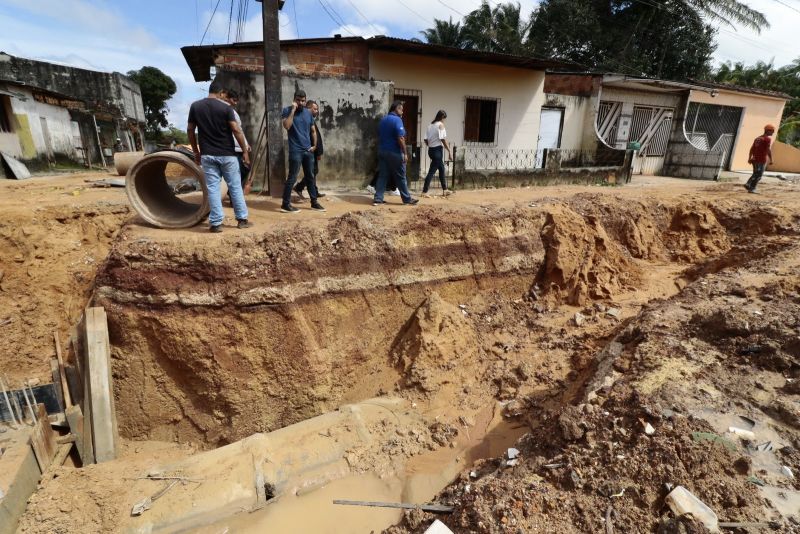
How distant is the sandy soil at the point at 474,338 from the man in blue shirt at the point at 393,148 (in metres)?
0.48

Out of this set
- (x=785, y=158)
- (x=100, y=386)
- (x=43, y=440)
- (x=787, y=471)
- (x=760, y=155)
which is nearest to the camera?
(x=787, y=471)

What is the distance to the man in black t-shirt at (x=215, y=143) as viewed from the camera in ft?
16.0

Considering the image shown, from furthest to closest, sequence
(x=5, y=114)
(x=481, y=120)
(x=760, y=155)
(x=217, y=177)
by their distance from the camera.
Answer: (x=481, y=120), (x=5, y=114), (x=760, y=155), (x=217, y=177)

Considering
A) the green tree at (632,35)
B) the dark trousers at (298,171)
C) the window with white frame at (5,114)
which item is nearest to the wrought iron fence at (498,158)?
the dark trousers at (298,171)

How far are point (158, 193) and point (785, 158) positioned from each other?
23.8 m

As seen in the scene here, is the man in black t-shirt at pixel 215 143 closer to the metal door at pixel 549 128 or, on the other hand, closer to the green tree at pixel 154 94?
the metal door at pixel 549 128

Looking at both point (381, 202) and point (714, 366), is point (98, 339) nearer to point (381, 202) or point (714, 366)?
point (381, 202)

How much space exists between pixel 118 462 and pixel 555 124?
1341cm

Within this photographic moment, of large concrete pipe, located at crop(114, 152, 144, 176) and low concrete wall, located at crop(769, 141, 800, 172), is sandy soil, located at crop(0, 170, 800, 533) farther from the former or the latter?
low concrete wall, located at crop(769, 141, 800, 172)

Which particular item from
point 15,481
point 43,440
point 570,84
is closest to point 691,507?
point 15,481

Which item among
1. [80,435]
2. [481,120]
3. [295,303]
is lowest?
[80,435]

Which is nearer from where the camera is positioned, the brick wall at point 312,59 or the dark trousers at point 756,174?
the brick wall at point 312,59

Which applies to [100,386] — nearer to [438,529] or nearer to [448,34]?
[438,529]

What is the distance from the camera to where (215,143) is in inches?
196
